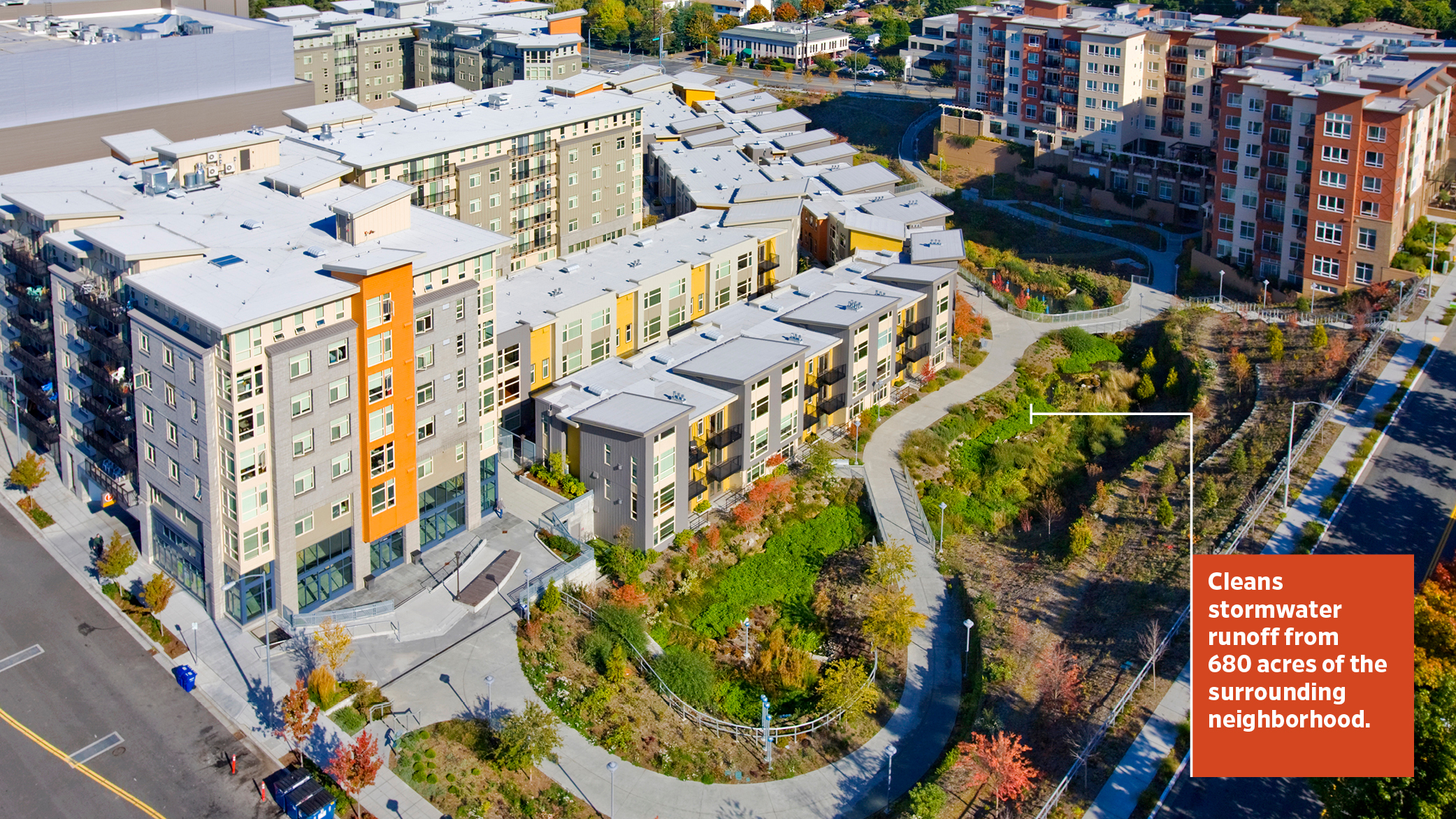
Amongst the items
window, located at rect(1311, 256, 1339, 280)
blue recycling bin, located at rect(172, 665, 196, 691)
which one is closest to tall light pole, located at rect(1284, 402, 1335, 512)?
window, located at rect(1311, 256, 1339, 280)

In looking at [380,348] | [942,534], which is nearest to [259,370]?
[380,348]

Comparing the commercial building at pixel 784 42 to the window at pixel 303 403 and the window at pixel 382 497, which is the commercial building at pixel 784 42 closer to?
the window at pixel 382 497

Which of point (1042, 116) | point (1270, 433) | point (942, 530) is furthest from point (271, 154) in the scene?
point (1042, 116)

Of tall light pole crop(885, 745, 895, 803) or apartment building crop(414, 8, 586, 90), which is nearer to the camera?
tall light pole crop(885, 745, 895, 803)

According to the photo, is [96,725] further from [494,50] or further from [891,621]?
[494,50]

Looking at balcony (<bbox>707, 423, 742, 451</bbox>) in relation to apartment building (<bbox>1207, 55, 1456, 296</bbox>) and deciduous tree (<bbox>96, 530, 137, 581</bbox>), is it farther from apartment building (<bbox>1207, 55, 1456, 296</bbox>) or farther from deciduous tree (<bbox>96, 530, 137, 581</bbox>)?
apartment building (<bbox>1207, 55, 1456, 296</bbox>)
